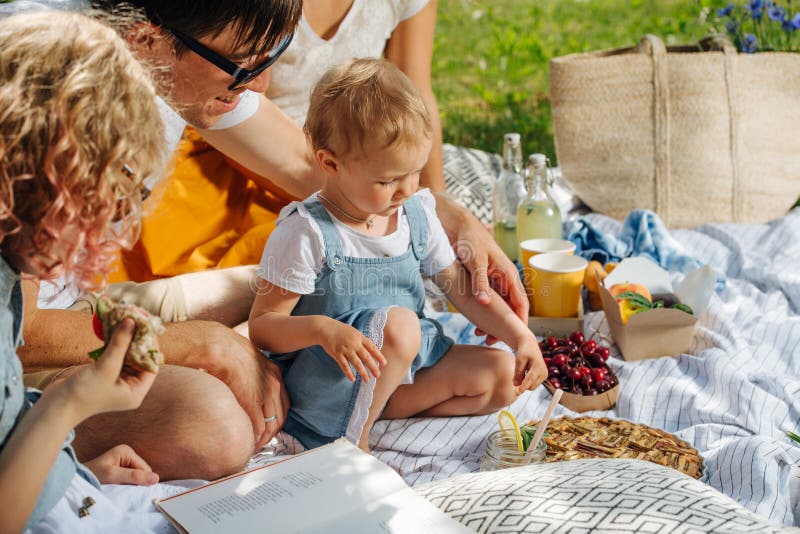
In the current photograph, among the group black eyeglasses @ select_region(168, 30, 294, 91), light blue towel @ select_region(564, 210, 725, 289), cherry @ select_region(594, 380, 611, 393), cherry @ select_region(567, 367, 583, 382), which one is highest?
black eyeglasses @ select_region(168, 30, 294, 91)

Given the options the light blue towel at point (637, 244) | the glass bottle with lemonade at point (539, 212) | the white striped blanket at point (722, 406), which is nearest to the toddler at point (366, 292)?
the white striped blanket at point (722, 406)

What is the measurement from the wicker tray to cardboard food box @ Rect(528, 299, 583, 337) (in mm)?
519

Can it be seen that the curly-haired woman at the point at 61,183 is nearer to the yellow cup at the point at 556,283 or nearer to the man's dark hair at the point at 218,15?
the man's dark hair at the point at 218,15

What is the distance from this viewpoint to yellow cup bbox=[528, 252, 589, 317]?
2553mm

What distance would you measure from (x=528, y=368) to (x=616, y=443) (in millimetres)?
252

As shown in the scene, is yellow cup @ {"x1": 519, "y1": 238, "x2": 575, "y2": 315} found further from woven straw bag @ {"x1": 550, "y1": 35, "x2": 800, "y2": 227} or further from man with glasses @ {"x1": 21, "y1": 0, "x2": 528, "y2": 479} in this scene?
woven straw bag @ {"x1": 550, "y1": 35, "x2": 800, "y2": 227}

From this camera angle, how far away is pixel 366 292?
1.99m

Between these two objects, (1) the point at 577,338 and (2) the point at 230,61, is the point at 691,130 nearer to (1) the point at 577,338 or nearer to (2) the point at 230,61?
(1) the point at 577,338

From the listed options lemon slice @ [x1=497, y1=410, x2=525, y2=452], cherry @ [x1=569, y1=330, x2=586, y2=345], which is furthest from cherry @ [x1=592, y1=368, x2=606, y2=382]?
lemon slice @ [x1=497, y1=410, x2=525, y2=452]

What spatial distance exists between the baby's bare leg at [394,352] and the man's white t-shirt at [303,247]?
0.16 metres

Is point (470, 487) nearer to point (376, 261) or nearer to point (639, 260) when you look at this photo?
point (376, 261)

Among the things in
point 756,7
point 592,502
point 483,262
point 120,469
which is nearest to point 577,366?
point 483,262

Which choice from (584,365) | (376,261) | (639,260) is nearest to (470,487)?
(376,261)

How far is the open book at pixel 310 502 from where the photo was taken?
1381 mm
